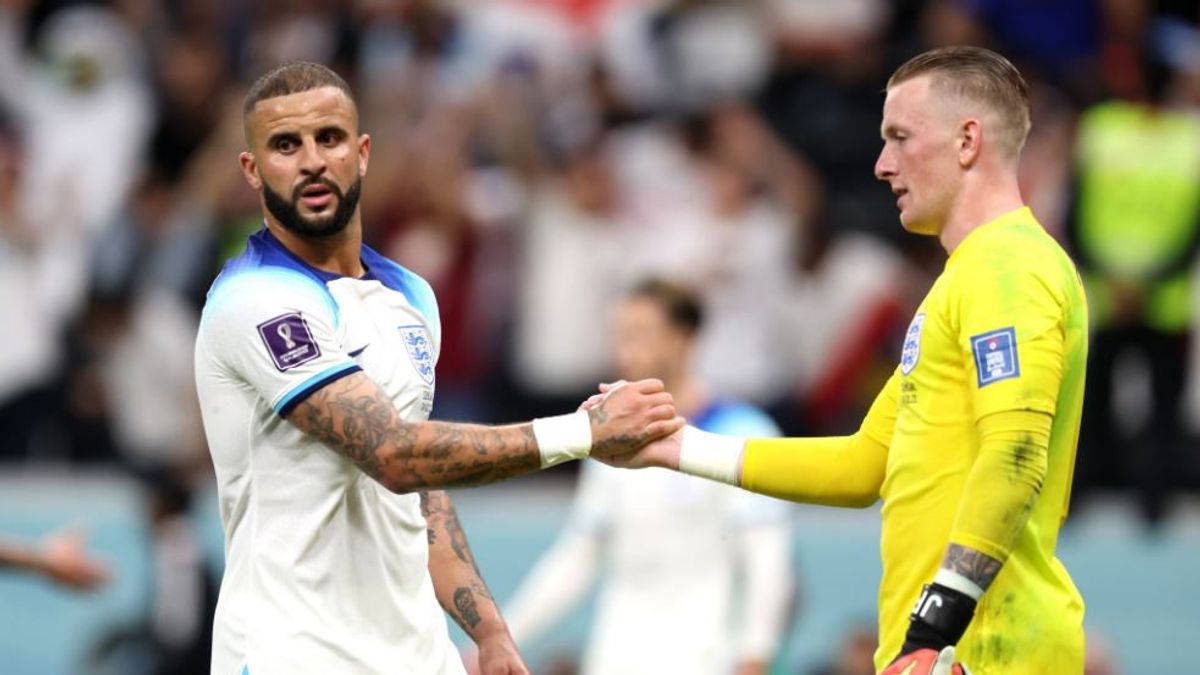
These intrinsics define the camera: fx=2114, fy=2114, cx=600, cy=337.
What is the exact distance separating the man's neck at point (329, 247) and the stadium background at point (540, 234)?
229 inches

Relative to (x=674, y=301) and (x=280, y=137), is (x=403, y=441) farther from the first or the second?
(x=674, y=301)

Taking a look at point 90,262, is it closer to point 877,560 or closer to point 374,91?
point 374,91

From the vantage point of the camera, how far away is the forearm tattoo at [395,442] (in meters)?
5.13

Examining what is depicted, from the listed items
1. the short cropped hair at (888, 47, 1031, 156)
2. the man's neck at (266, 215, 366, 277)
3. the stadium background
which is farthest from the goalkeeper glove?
the stadium background

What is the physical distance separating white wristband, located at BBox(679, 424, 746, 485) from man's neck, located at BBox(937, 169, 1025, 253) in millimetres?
914

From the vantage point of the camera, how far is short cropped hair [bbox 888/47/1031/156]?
5250 mm

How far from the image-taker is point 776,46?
13.6m

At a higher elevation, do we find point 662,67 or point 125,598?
point 662,67

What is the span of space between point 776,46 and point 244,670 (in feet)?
29.5

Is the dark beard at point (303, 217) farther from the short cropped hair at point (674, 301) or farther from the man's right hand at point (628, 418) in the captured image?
the short cropped hair at point (674, 301)

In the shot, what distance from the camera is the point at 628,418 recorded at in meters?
5.51

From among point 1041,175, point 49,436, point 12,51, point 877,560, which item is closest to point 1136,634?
point 877,560

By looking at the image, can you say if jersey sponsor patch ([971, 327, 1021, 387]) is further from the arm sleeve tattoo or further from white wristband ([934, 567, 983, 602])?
the arm sleeve tattoo

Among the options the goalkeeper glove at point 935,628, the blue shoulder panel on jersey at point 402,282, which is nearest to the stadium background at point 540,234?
the blue shoulder panel on jersey at point 402,282
